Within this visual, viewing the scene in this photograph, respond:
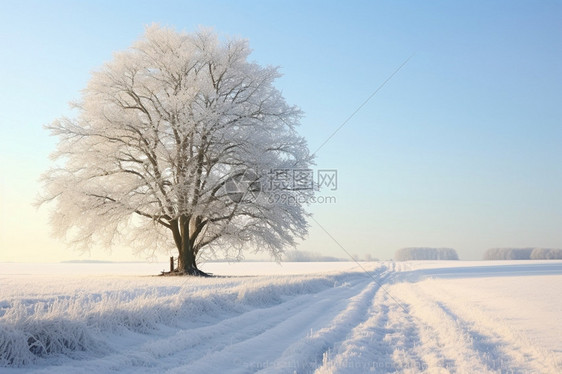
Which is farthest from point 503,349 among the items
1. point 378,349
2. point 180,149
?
point 180,149

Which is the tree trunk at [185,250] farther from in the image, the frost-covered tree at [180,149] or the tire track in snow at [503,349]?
the tire track in snow at [503,349]

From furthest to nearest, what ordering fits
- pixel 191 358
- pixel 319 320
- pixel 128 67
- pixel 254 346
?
pixel 128 67 < pixel 319 320 < pixel 254 346 < pixel 191 358

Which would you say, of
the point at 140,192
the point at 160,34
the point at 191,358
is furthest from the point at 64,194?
the point at 191,358

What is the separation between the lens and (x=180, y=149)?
22.4m

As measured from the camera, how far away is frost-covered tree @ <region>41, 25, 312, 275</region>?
21672mm

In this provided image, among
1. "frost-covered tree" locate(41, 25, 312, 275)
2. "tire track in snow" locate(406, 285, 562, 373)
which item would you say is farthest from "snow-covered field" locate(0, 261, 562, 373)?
"frost-covered tree" locate(41, 25, 312, 275)

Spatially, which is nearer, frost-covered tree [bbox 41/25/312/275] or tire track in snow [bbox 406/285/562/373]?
tire track in snow [bbox 406/285/562/373]

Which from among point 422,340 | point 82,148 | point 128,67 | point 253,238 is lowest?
point 422,340

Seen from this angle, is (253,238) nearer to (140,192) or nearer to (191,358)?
(140,192)

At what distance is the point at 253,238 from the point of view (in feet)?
75.9

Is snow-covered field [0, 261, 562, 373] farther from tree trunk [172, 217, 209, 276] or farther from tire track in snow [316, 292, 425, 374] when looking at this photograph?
tree trunk [172, 217, 209, 276]

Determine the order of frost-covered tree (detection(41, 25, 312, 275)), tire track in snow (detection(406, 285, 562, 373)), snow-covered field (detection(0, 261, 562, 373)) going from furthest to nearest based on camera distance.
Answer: frost-covered tree (detection(41, 25, 312, 275)), tire track in snow (detection(406, 285, 562, 373)), snow-covered field (detection(0, 261, 562, 373))

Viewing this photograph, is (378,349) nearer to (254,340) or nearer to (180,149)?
(254,340)

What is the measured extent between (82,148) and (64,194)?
2.78m
